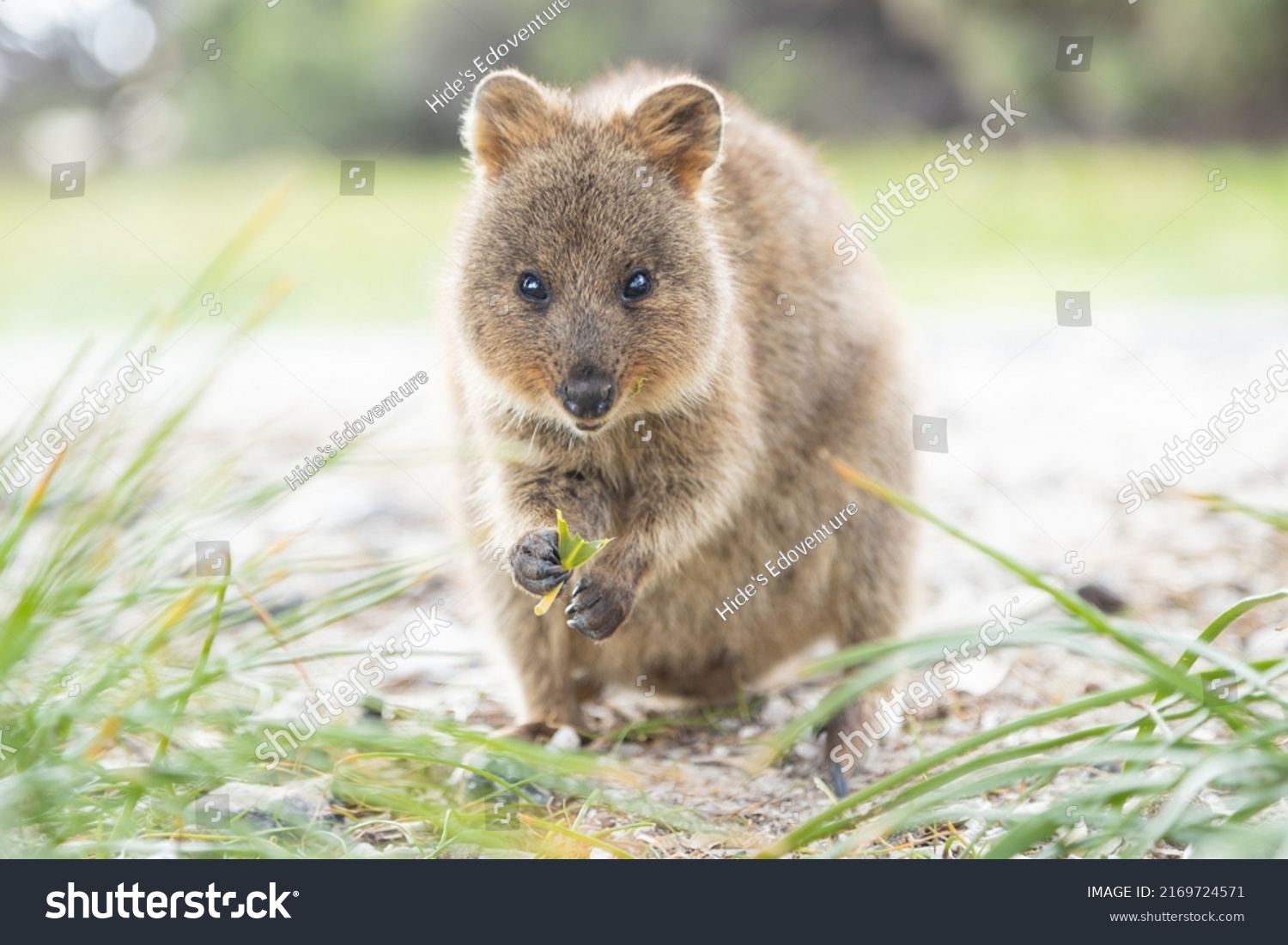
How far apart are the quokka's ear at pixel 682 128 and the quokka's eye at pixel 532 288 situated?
63 cm

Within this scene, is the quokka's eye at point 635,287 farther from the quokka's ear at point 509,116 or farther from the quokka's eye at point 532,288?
the quokka's ear at point 509,116

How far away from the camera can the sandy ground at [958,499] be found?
473 centimetres

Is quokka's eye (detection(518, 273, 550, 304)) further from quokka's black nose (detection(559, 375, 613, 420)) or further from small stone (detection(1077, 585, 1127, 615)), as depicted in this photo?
small stone (detection(1077, 585, 1127, 615))

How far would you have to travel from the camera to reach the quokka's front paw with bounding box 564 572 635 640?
4.26 meters

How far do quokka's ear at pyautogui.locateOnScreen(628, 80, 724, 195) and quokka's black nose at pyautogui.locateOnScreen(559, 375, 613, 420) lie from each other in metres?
0.95

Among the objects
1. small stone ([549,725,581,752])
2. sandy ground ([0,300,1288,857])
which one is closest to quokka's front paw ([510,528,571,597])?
sandy ground ([0,300,1288,857])

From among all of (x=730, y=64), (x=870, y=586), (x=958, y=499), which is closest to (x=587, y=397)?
(x=870, y=586)

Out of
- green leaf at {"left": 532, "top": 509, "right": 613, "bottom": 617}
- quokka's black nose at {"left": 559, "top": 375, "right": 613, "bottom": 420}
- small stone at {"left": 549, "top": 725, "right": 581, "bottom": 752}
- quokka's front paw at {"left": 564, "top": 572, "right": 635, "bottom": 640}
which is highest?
quokka's black nose at {"left": 559, "top": 375, "right": 613, "bottom": 420}

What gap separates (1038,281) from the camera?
13625mm

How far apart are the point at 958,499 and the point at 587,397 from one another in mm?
3947

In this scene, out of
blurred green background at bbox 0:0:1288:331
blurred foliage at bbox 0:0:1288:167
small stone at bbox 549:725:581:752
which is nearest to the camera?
small stone at bbox 549:725:581:752

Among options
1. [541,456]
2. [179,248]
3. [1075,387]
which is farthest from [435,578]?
[179,248]

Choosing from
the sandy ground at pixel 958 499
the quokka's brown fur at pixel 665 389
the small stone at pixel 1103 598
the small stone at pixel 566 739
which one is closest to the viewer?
the quokka's brown fur at pixel 665 389

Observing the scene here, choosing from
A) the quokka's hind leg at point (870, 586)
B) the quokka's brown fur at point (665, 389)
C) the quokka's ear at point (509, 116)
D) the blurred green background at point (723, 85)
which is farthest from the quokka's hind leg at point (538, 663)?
the blurred green background at point (723, 85)
